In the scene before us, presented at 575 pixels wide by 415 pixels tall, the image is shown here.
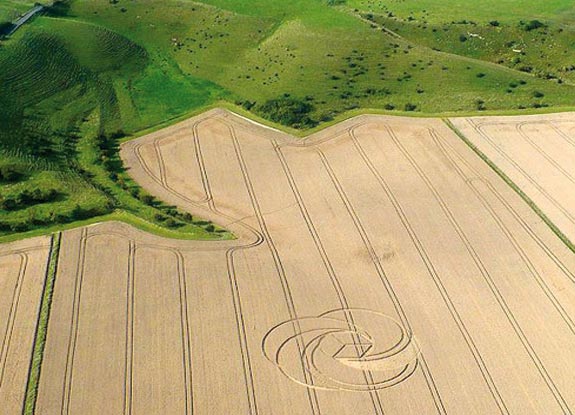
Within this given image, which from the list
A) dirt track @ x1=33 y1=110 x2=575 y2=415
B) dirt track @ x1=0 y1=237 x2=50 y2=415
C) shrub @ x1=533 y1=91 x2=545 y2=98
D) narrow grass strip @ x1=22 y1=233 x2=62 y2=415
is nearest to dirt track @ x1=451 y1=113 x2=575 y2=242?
dirt track @ x1=33 y1=110 x2=575 y2=415

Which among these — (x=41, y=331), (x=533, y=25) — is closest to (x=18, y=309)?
(x=41, y=331)

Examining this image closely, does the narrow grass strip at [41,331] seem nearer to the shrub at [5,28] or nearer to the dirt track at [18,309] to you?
the dirt track at [18,309]

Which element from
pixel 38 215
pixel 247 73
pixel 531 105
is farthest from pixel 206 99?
pixel 531 105

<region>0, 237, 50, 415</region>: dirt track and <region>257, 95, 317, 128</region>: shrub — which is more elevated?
<region>0, 237, 50, 415</region>: dirt track

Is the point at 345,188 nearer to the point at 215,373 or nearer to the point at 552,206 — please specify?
the point at 552,206

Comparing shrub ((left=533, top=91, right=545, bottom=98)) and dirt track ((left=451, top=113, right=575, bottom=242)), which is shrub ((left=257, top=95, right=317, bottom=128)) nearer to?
dirt track ((left=451, top=113, right=575, bottom=242))

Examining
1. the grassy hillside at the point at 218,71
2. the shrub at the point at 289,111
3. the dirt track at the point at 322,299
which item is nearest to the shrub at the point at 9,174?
the grassy hillside at the point at 218,71
